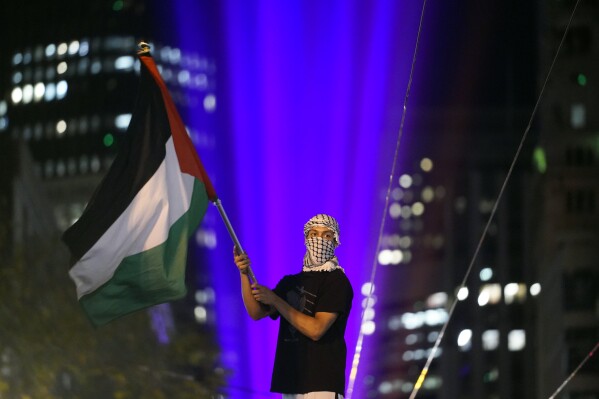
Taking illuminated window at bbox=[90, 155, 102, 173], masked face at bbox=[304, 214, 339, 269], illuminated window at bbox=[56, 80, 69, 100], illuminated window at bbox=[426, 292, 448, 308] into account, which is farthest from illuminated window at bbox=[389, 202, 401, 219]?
illuminated window at bbox=[56, 80, 69, 100]

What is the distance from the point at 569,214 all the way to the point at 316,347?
28.4 feet

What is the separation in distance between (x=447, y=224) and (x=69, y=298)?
430 centimetres

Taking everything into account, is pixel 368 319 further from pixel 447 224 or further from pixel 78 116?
pixel 78 116

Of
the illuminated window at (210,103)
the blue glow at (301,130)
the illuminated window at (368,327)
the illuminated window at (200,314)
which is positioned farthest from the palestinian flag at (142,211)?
the illuminated window at (200,314)

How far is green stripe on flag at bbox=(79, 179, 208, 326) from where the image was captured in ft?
20.8

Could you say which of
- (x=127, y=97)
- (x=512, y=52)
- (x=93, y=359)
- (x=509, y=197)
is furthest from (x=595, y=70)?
(x=93, y=359)

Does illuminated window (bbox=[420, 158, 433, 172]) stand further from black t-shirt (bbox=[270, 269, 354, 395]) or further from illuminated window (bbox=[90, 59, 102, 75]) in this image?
black t-shirt (bbox=[270, 269, 354, 395])

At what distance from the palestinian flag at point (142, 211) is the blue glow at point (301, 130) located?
8.67 feet

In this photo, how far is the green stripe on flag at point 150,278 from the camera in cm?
634

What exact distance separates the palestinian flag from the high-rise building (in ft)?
21.7

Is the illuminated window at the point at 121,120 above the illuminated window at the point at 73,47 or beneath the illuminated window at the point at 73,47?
beneath

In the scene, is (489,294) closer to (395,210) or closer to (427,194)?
(427,194)

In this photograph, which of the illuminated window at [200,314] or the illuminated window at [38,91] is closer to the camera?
the illuminated window at [200,314]

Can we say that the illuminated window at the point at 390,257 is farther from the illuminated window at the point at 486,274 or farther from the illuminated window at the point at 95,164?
the illuminated window at the point at 95,164
